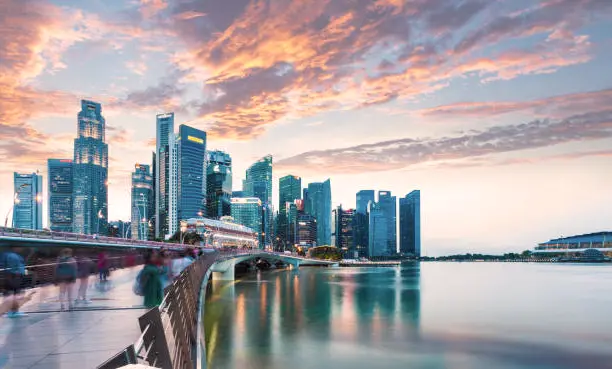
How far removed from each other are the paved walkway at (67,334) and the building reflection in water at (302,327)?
656 inches

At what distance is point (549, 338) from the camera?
4231 cm

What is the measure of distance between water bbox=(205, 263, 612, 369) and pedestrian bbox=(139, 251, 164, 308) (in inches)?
687

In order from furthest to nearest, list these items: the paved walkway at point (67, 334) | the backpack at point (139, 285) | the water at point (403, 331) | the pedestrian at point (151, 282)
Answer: the water at point (403, 331), the backpack at point (139, 285), the pedestrian at point (151, 282), the paved walkway at point (67, 334)

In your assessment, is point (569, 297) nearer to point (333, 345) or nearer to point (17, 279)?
point (333, 345)

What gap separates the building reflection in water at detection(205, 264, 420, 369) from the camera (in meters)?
32.6

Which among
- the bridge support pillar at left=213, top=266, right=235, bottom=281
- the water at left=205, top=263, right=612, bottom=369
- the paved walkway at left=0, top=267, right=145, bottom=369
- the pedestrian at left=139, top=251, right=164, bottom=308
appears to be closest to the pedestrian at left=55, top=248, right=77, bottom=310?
the paved walkway at left=0, top=267, right=145, bottom=369

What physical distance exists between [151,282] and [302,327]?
35.4 meters

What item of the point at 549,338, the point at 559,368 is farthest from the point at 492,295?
the point at 559,368

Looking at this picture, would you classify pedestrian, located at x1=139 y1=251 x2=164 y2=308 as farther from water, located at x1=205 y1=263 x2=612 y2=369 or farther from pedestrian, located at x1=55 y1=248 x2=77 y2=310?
water, located at x1=205 y1=263 x2=612 y2=369

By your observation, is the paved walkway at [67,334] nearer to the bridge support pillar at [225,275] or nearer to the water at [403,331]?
the water at [403,331]

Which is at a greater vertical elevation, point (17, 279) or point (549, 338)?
point (17, 279)

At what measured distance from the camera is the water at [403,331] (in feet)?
108

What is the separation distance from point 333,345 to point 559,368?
14654 mm

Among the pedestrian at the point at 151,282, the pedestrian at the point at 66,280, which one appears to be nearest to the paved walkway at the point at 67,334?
the pedestrian at the point at 66,280
